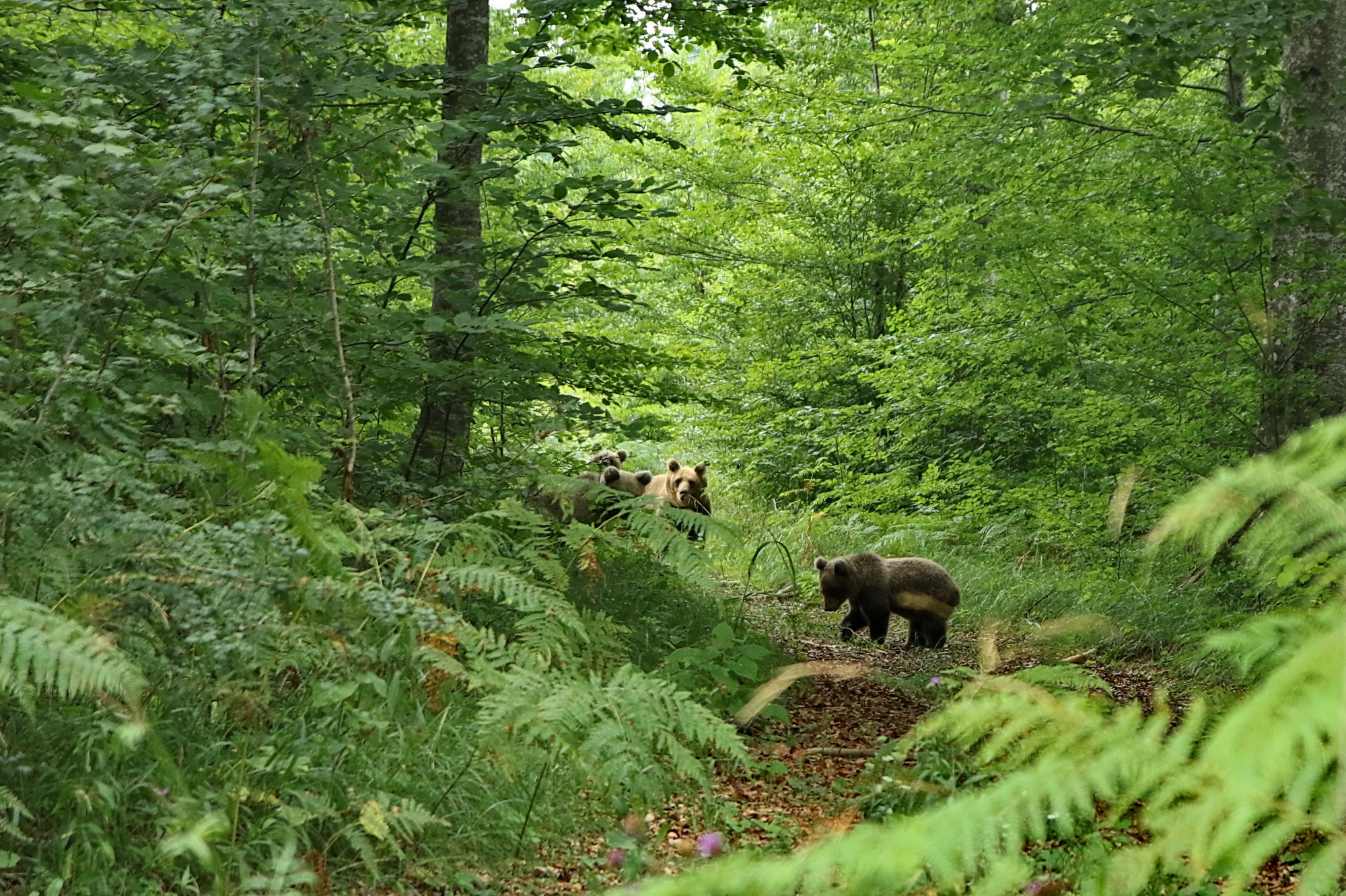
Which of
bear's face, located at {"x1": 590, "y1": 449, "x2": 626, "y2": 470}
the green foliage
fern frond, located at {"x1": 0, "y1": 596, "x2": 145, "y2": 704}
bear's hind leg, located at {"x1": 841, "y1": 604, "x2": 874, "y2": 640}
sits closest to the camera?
fern frond, located at {"x1": 0, "y1": 596, "x2": 145, "y2": 704}

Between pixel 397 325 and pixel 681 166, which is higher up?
pixel 681 166

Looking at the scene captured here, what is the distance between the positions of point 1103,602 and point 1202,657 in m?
1.98

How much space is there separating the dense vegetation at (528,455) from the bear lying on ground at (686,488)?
3.49 ft

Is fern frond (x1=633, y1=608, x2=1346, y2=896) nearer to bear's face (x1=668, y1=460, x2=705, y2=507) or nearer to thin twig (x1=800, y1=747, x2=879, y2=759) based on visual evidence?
thin twig (x1=800, y1=747, x2=879, y2=759)

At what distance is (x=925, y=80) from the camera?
48.2ft

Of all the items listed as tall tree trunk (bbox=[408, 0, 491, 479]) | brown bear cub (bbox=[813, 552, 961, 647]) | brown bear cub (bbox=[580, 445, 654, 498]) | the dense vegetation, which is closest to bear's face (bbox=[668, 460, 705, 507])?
brown bear cub (bbox=[580, 445, 654, 498])

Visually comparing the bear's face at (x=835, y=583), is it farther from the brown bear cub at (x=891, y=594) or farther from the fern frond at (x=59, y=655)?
the fern frond at (x=59, y=655)

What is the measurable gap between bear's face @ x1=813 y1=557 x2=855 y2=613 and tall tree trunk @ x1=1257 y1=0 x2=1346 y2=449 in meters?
3.41

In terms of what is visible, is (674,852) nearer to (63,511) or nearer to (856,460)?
(63,511)

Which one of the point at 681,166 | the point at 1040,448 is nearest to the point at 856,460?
the point at 1040,448

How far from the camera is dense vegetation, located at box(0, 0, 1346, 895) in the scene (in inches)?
97.1

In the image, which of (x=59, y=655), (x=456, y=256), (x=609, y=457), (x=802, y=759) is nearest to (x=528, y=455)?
(x=456, y=256)

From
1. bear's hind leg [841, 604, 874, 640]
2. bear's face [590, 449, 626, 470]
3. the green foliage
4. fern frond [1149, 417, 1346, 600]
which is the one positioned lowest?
bear's hind leg [841, 604, 874, 640]

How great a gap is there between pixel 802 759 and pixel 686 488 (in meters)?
8.25
